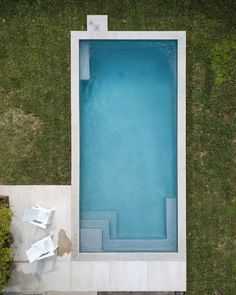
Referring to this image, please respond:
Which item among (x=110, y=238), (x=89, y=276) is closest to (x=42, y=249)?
(x=89, y=276)

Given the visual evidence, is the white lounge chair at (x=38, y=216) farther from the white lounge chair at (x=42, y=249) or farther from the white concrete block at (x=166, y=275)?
the white concrete block at (x=166, y=275)

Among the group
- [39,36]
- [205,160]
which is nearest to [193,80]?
[205,160]

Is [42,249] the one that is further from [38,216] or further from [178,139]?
[178,139]

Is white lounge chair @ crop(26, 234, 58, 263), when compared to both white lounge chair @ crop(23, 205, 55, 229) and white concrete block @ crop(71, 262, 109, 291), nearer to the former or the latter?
white lounge chair @ crop(23, 205, 55, 229)

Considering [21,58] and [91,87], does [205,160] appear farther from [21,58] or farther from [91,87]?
[21,58]

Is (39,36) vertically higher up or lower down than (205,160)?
higher up

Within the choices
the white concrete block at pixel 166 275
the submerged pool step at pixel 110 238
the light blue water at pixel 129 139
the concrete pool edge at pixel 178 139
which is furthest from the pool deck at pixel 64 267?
the light blue water at pixel 129 139
